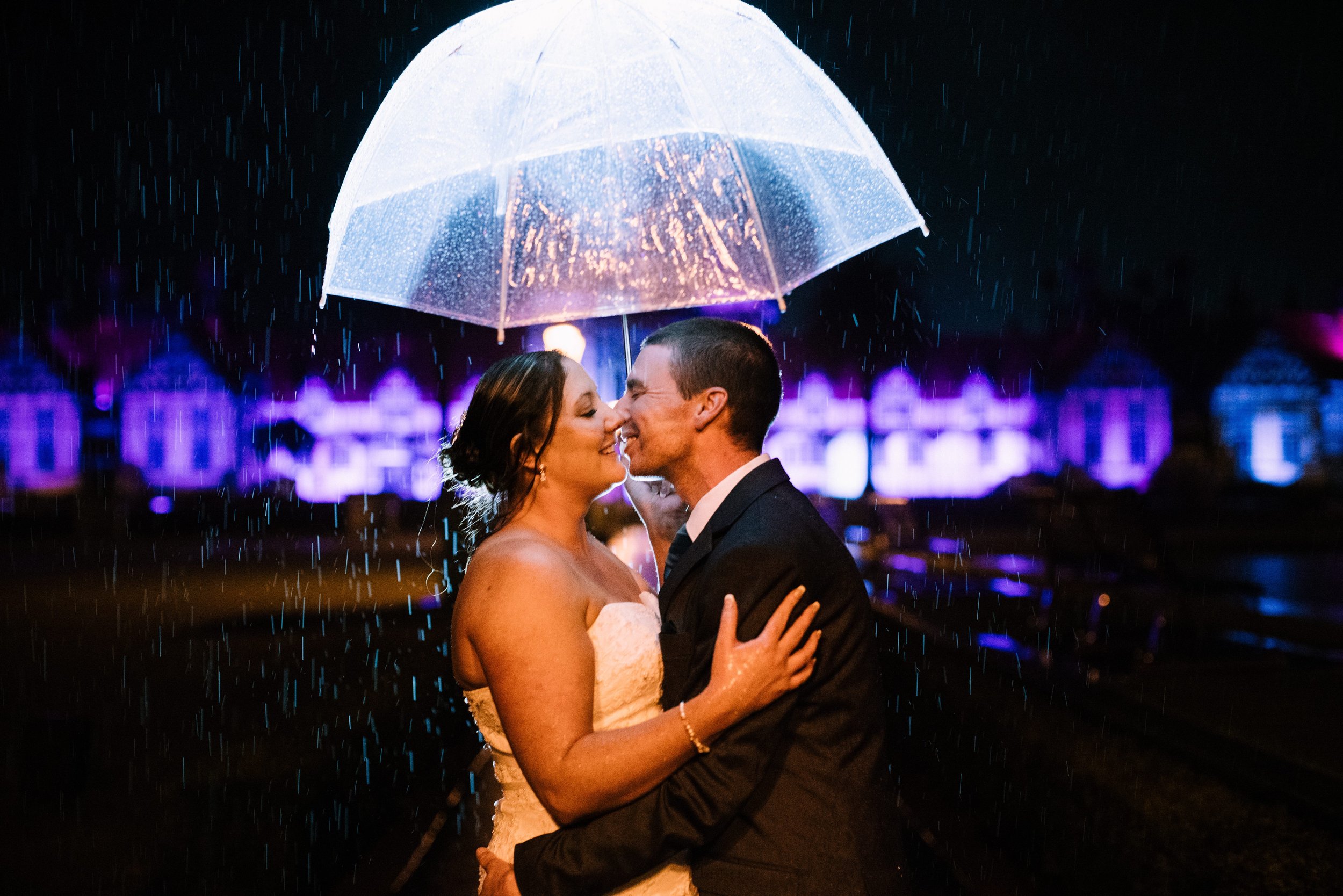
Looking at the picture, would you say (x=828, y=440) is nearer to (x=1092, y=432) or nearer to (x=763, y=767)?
(x=1092, y=432)

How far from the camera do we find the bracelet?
2.20 metres

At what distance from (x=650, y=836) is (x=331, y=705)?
663 centimetres

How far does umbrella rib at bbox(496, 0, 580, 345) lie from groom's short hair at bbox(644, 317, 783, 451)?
41.2 inches

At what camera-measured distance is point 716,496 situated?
259 cm

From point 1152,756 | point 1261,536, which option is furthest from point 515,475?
point 1261,536

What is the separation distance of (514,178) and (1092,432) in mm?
41378

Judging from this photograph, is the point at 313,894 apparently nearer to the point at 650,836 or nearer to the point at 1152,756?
the point at 650,836

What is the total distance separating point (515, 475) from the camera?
9.44ft

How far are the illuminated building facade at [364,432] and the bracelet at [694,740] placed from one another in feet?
129

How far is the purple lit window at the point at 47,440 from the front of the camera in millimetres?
40000

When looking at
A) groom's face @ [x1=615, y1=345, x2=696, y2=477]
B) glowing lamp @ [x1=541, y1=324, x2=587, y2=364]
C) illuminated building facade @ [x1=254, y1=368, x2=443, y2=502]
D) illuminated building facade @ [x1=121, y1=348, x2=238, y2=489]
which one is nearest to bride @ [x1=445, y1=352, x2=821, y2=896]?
groom's face @ [x1=615, y1=345, x2=696, y2=477]

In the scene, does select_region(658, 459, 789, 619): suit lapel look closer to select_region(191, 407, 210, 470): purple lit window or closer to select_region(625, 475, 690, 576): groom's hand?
select_region(625, 475, 690, 576): groom's hand

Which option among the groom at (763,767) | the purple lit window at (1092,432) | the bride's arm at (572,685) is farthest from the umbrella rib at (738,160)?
the purple lit window at (1092,432)

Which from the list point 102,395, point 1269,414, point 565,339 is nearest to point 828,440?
point 1269,414
